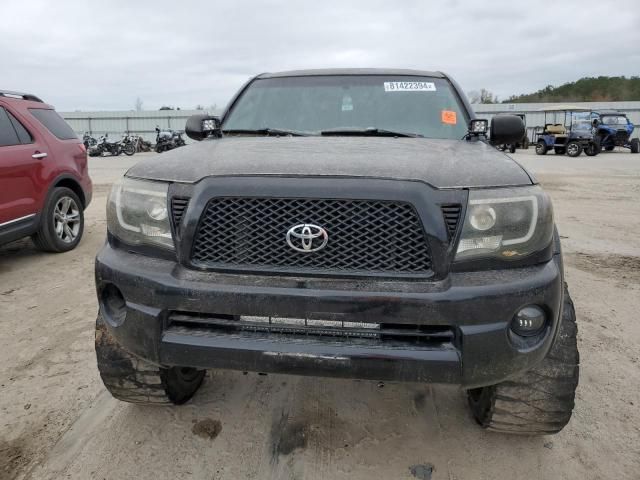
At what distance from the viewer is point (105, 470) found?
81.5 inches

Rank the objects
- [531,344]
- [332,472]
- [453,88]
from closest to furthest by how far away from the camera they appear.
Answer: [531,344] → [332,472] → [453,88]

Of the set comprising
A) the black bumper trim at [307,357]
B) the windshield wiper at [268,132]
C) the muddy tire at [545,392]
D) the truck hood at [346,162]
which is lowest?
the muddy tire at [545,392]

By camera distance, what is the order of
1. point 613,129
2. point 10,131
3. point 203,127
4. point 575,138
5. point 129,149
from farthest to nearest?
point 129,149 < point 613,129 < point 575,138 < point 10,131 < point 203,127

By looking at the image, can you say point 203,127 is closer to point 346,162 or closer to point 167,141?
point 346,162

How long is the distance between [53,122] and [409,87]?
4.51m

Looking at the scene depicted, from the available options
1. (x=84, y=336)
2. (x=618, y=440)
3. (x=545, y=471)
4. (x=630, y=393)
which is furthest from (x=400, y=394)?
(x=84, y=336)

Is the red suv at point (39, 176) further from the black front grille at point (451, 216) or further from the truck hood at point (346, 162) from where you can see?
the black front grille at point (451, 216)

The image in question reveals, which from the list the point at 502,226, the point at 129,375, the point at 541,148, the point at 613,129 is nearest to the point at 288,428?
the point at 129,375

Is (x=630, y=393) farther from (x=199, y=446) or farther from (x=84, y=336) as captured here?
(x=84, y=336)

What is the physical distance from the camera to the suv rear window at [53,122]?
5.36m

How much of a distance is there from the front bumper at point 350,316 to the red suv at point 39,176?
3.75 meters

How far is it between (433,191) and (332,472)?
128cm

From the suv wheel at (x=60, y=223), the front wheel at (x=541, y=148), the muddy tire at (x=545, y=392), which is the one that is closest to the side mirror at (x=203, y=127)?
the muddy tire at (x=545, y=392)

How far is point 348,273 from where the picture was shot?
1724 millimetres
